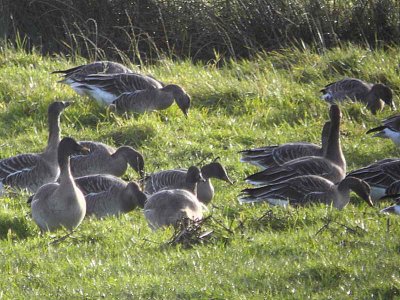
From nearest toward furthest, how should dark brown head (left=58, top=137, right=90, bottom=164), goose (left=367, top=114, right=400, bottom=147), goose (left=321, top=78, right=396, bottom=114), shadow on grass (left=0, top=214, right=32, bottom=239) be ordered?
shadow on grass (left=0, top=214, right=32, bottom=239) < dark brown head (left=58, top=137, right=90, bottom=164) < goose (left=367, top=114, right=400, bottom=147) < goose (left=321, top=78, right=396, bottom=114)

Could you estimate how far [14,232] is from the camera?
369 inches

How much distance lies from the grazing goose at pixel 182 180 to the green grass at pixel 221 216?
20 cm

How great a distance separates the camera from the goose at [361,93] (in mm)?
13672

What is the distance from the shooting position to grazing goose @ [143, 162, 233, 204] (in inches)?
413

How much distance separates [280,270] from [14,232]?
3.07 m

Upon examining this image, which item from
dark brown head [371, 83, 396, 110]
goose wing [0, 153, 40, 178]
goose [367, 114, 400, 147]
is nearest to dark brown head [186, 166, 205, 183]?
goose wing [0, 153, 40, 178]

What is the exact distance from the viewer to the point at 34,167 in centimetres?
1141

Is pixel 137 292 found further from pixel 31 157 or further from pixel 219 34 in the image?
pixel 219 34

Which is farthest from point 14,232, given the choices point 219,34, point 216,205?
point 219,34

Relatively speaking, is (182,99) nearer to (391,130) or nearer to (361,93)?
(361,93)

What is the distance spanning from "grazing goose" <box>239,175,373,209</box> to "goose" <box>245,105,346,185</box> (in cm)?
42

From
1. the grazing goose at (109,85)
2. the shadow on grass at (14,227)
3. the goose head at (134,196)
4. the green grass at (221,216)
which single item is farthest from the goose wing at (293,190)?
the grazing goose at (109,85)

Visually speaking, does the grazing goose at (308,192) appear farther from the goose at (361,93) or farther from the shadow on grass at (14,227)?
the goose at (361,93)

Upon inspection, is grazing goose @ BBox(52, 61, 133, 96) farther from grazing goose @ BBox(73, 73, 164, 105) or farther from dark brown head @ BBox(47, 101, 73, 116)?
dark brown head @ BBox(47, 101, 73, 116)
